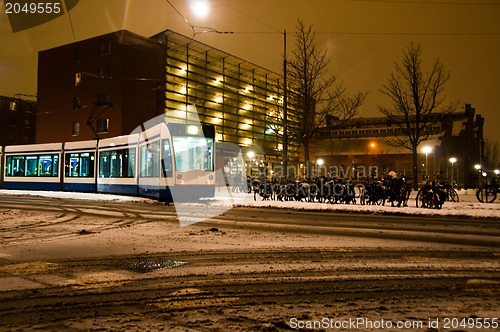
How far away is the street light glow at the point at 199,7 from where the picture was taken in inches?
698

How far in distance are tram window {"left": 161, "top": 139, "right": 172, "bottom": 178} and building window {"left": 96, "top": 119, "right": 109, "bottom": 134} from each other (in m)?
Answer: 25.6

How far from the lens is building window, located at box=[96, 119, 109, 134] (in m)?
41.9

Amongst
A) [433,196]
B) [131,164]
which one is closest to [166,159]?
[131,164]

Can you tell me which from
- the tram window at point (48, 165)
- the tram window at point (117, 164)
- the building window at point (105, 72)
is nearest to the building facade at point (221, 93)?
the building window at point (105, 72)

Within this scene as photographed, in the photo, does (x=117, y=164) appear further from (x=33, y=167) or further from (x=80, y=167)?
(x=33, y=167)

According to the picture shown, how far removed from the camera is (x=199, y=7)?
17.8 m

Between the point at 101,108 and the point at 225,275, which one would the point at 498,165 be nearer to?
the point at 101,108

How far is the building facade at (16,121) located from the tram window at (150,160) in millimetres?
58532

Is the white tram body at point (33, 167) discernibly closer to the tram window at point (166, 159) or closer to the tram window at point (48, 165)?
the tram window at point (48, 165)

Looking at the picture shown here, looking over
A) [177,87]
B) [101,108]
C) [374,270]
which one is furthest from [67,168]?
[374,270]

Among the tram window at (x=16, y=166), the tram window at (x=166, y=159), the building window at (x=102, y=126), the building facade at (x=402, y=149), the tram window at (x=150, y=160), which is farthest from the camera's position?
the building facade at (x=402, y=149)

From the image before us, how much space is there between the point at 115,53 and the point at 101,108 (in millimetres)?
5553

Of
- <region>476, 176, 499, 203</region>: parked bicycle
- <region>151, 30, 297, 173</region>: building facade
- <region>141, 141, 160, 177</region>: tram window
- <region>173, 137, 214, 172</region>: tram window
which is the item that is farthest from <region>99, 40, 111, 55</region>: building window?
<region>476, 176, 499, 203</region>: parked bicycle

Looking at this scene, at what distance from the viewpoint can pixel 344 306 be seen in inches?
165
